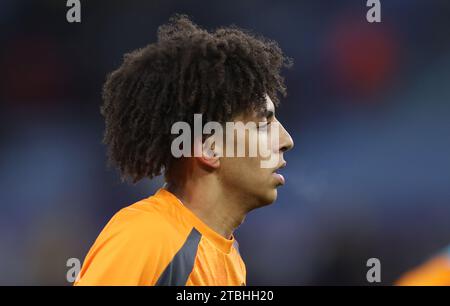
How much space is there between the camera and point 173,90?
2506 millimetres

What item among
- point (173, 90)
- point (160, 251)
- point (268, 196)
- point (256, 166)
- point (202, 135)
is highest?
point (173, 90)

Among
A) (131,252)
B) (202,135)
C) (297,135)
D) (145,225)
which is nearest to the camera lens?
(131,252)

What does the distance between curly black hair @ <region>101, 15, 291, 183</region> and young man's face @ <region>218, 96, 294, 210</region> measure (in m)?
0.08

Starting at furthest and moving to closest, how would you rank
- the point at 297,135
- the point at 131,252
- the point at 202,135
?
the point at 297,135 < the point at 202,135 < the point at 131,252

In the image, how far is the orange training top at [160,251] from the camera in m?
2.06

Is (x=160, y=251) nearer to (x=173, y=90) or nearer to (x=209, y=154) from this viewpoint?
(x=209, y=154)

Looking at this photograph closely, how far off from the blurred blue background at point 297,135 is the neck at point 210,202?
245 centimetres

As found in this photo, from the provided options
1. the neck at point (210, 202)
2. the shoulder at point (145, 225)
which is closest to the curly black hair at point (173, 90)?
the neck at point (210, 202)

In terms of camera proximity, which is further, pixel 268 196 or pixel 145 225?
pixel 268 196

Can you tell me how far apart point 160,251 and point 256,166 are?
1.71 ft

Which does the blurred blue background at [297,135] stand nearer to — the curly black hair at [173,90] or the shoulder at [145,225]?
the curly black hair at [173,90]

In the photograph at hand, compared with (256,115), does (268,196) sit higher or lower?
lower

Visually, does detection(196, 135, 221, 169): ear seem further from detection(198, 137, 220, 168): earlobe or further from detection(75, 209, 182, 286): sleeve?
detection(75, 209, 182, 286): sleeve

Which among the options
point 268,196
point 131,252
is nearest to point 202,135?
point 268,196
